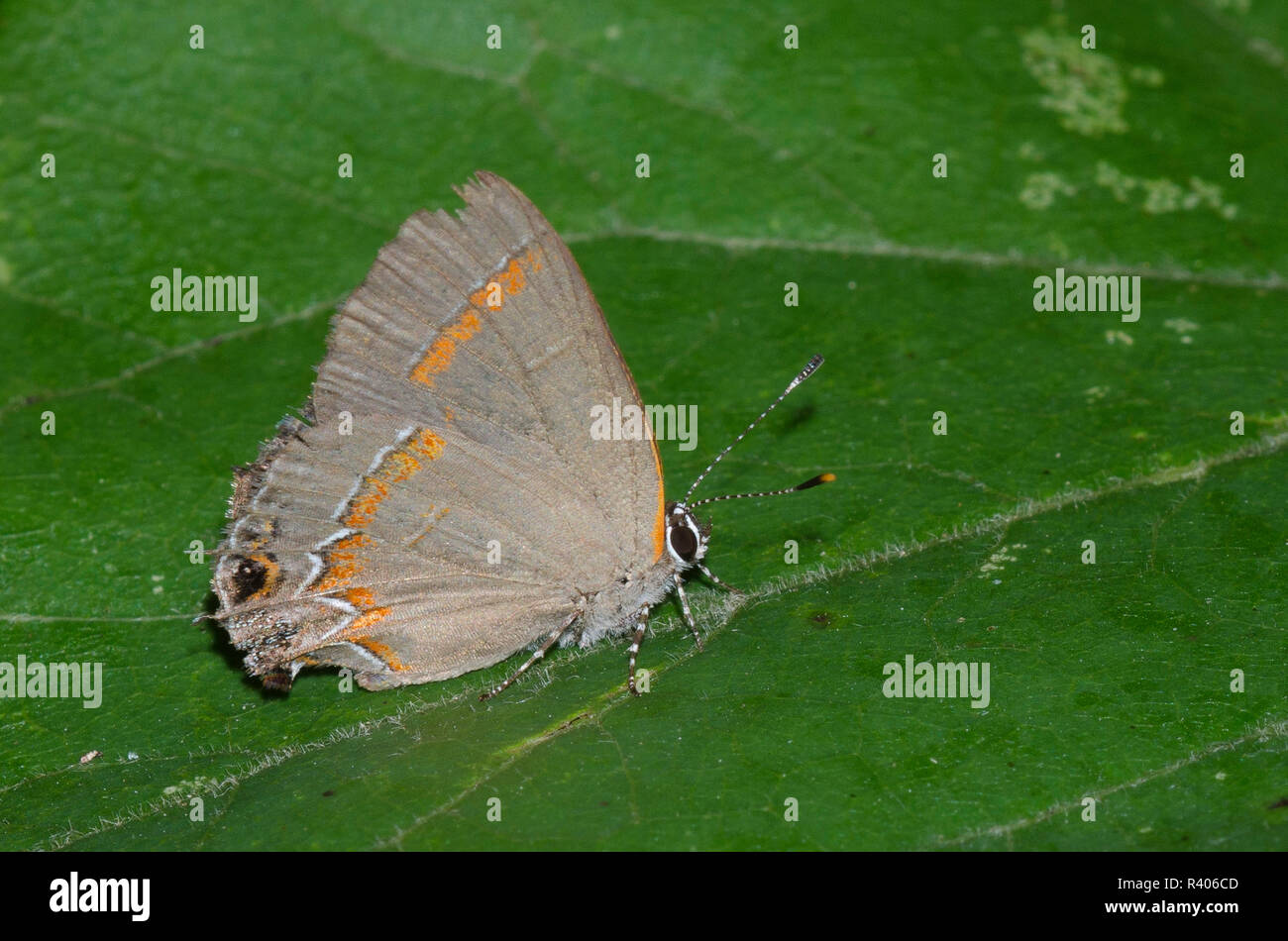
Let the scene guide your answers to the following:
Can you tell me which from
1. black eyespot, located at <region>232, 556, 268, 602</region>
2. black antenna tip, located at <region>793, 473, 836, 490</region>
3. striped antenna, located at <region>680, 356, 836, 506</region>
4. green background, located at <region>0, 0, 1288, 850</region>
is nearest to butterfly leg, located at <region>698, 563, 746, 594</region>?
green background, located at <region>0, 0, 1288, 850</region>

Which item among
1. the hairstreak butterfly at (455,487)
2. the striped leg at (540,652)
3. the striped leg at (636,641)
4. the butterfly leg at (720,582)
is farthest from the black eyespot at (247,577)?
the butterfly leg at (720,582)

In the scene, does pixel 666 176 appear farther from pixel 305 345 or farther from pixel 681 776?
pixel 681 776

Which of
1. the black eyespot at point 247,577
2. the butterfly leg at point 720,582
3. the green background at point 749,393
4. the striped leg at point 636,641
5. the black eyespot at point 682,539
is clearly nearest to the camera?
the green background at point 749,393

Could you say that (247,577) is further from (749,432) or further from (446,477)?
(749,432)

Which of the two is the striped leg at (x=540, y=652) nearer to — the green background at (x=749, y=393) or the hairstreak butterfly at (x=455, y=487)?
the hairstreak butterfly at (x=455, y=487)
